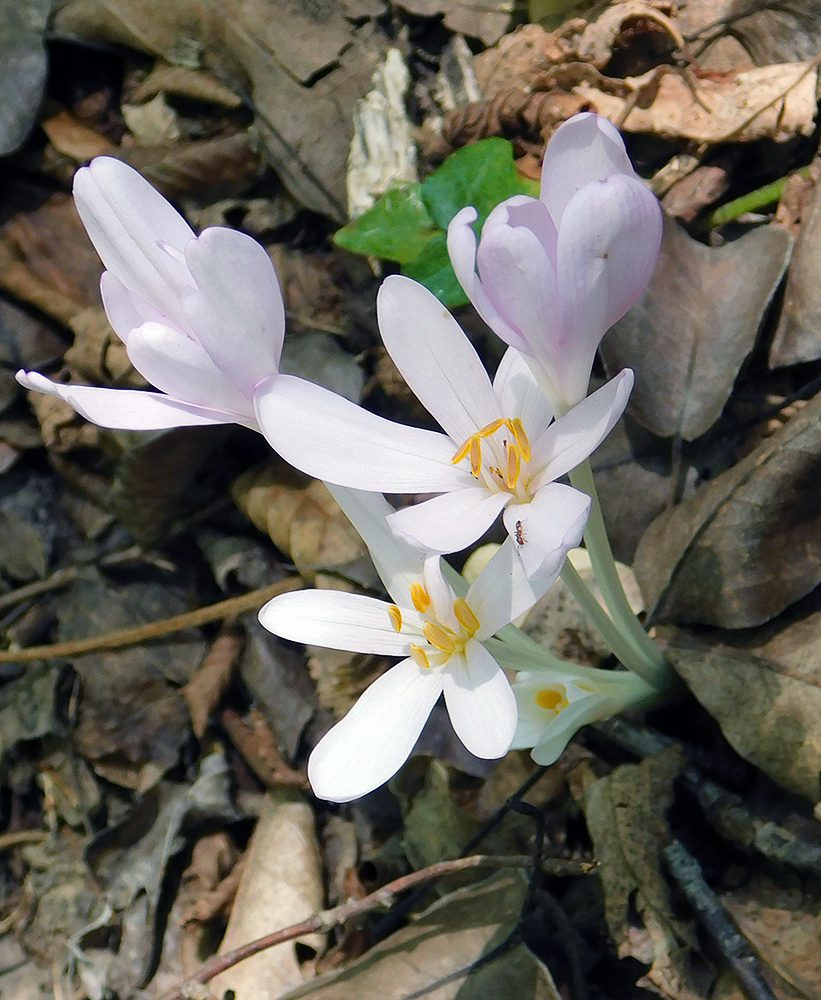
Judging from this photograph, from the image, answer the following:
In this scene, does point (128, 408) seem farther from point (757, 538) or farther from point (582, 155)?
point (757, 538)

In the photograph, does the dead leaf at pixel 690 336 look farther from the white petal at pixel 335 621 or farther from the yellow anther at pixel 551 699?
the white petal at pixel 335 621

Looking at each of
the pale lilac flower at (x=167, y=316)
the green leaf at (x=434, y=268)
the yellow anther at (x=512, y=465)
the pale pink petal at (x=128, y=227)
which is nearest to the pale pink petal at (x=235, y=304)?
the pale lilac flower at (x=167, y=316)

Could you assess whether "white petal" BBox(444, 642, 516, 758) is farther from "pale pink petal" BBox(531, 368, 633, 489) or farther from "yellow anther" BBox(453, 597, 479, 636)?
"pale pink petal" BBox(531, 368, 633, 489)

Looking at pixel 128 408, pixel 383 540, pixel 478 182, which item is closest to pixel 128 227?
pixel 128 408

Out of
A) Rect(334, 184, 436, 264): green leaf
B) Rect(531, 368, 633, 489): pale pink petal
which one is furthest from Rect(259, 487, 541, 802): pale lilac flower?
Rect(334, 184, 436, 264): green leaf

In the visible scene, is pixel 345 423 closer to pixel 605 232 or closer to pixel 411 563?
pixel 411 563
